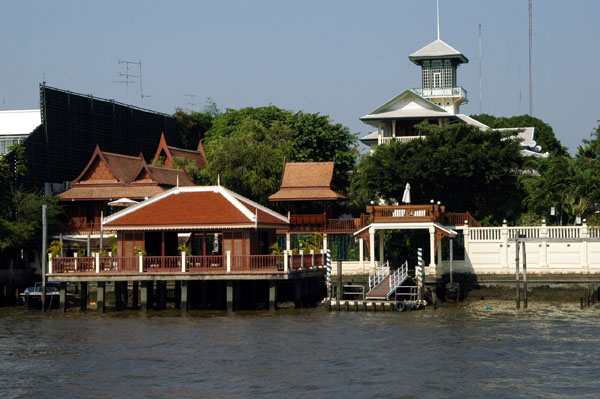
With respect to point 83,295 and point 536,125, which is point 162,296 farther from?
point 536,125

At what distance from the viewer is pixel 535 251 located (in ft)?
175

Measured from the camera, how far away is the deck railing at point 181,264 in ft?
152

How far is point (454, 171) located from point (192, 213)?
55.5ft

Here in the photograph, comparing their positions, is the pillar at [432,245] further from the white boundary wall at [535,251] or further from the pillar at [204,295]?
the pillar at [204,295]

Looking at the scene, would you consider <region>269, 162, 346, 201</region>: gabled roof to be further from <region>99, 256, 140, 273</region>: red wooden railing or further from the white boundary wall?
<region>99, 256, 140, 273</region>: red wooden railing

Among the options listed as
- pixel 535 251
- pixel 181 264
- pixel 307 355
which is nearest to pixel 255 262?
pixel 181 264

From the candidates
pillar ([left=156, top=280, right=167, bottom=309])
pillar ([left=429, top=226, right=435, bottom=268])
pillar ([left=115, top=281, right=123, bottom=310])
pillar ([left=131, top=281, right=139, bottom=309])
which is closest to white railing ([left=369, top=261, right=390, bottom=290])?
pillar ([left=429, top=226, right=435, bottom=268])

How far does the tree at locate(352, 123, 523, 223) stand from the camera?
5688 centimetres

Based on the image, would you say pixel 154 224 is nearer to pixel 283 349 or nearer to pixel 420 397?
pixel 283 349

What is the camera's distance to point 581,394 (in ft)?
89.2

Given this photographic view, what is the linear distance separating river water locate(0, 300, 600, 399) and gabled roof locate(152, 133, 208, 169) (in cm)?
2730

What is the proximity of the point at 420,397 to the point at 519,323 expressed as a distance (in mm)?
15155

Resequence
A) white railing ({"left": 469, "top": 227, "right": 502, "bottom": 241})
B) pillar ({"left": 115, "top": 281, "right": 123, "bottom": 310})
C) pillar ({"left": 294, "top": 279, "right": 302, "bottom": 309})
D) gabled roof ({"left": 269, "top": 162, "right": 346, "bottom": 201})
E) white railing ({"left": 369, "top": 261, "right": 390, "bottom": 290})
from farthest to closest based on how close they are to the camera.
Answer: gabled roof ({"left": 269, "top": 162, "right": 346, "bottom": 201}) < white railing ({"left": 469, "top": 227, "right": 502, "bottom": 241}) < pillar ({"left": 115, "top": 281, "right": 123, "bottom": 310}) < white railing ({"left": 369, "top": 261, "right": 390, "bottom": 290}) < pillar ({"left": 294, "top": 279, "right": 302, "bottom": 309})

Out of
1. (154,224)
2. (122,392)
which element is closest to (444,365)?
(122,392)
